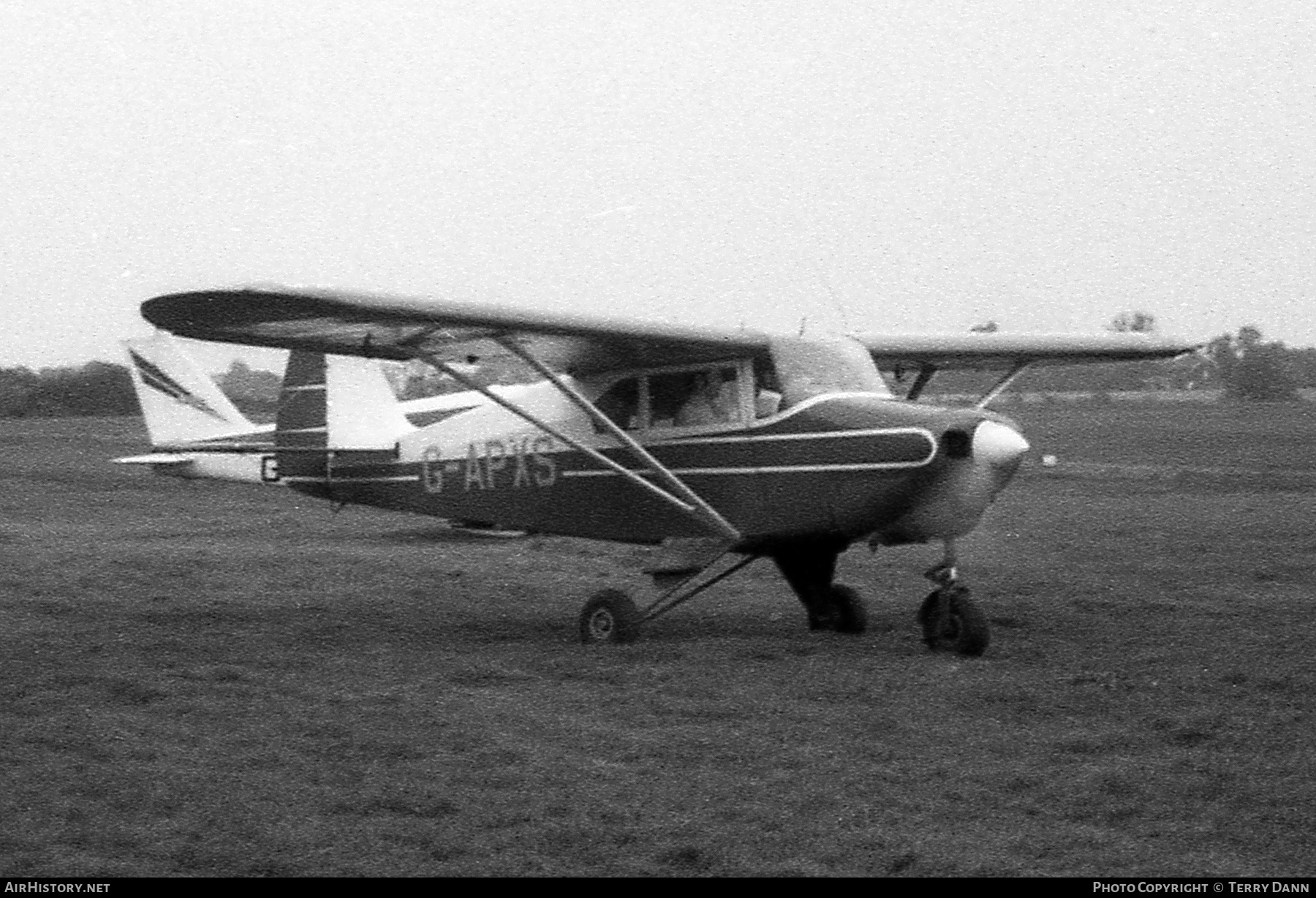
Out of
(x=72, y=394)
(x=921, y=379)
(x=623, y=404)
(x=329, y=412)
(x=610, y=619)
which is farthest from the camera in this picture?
(x=72, y=394)

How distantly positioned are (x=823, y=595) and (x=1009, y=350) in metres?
2.76

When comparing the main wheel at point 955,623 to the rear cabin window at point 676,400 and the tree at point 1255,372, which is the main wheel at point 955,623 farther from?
the tree at point 1255,372

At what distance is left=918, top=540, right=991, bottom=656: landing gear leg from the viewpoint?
36.4ft

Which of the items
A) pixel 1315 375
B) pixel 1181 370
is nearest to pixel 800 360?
pixel 1181 370

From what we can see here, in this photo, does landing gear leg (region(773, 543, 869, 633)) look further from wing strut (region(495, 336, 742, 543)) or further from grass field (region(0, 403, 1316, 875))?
wing strut (region(495, 336, 742, 543))

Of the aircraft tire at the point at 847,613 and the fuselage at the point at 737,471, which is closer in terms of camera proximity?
the fuselage at the point at 737,471

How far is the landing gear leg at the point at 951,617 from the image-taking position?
11.1 m

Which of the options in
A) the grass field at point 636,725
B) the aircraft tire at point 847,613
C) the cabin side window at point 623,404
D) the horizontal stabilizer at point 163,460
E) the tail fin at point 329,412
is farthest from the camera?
the horizontal stabilizer at point 163,460

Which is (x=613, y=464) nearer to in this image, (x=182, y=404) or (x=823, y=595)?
(x=823, y=595)

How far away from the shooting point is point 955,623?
11.2 meters

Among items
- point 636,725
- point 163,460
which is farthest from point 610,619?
point 163,460

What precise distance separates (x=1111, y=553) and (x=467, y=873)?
47.9 feet

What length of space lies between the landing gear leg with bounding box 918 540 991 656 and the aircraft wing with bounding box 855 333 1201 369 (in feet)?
7.92

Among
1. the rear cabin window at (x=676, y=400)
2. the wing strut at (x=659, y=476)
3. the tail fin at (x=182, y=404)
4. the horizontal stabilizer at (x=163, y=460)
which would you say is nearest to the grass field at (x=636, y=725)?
the wing strut at (x=659, y=476)
